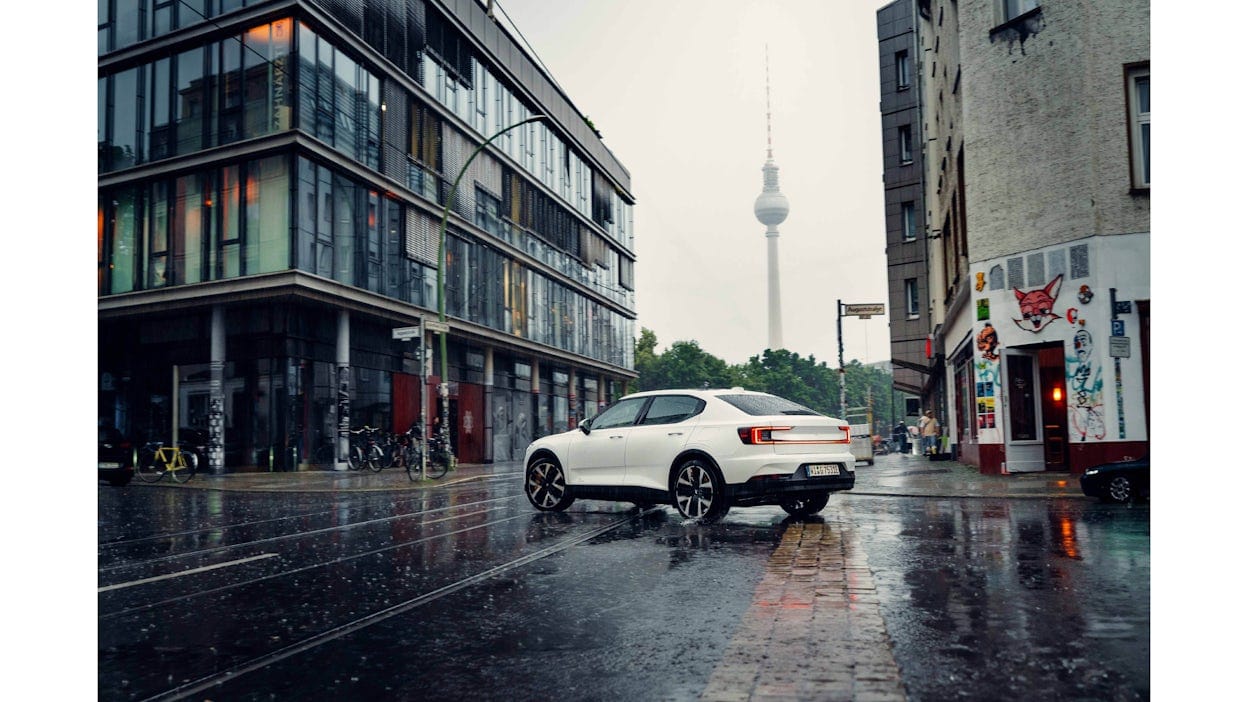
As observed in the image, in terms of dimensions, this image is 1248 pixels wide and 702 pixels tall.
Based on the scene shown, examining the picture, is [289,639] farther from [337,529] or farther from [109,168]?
[109,168]

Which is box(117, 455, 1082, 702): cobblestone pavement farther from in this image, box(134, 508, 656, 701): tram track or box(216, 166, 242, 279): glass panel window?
box(216, 166, 242, 279): glass panel window

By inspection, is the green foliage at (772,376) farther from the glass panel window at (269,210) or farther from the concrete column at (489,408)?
the glass panel window at (269,210)

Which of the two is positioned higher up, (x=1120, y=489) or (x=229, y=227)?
(x=229, y=227)

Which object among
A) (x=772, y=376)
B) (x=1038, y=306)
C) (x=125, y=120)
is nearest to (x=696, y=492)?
(x=1038, y=306)

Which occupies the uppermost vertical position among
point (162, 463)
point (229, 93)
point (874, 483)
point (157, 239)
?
point (229, 93)

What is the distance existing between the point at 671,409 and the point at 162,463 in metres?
14.2

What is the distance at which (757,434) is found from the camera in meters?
10.0

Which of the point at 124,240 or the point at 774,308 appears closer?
the point at 124,240

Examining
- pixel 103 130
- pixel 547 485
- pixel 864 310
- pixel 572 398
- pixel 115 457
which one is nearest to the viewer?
pixel 547 485

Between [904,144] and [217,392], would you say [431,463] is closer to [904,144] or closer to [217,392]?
[217,392]

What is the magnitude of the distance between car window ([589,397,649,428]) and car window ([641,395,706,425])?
0.22 meters

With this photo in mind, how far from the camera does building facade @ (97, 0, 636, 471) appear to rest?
21.4 m

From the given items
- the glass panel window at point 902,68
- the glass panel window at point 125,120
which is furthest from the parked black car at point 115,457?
the glass panel window at point 902,68

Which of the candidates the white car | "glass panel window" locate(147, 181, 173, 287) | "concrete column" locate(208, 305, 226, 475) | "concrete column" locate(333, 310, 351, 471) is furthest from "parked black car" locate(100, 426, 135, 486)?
the white car
